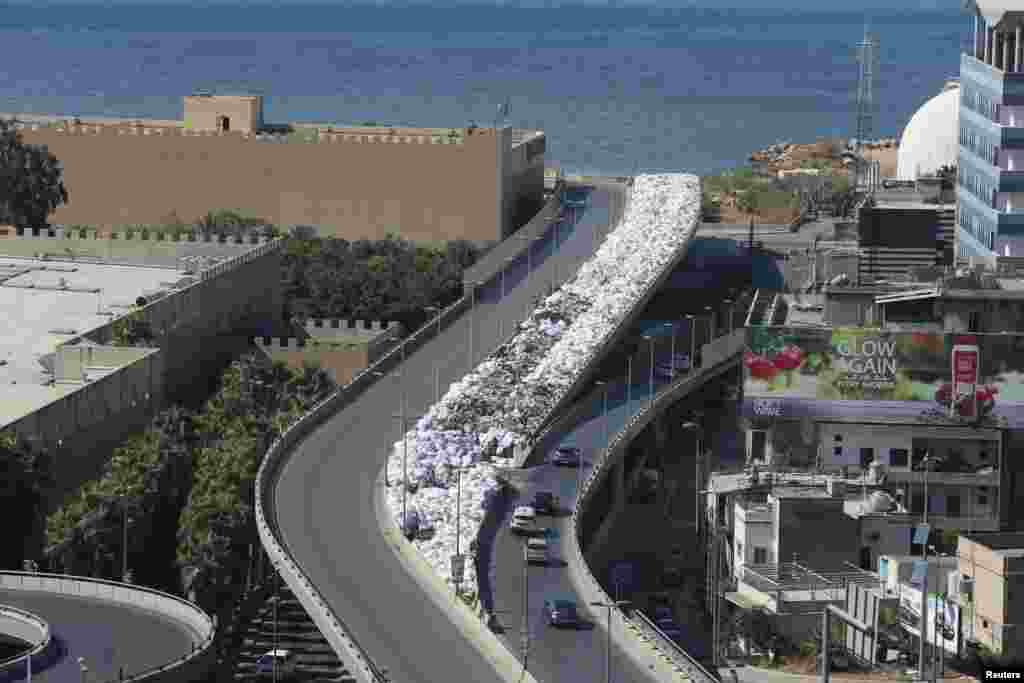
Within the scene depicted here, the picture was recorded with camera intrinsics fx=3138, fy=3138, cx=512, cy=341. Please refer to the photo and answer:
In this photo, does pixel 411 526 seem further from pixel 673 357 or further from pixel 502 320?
pixel 502 320

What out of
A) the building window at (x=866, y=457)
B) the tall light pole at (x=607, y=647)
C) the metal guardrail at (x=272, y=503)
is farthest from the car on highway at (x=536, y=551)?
the building window at (x=866, y=457)

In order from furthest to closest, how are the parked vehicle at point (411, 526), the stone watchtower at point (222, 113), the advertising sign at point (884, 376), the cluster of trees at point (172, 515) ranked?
the stone watchtower at point (222, 113), the advertising sign at point (884, 376), the cluster of trees at point (172, 515), the parked vehicle at point (411, 526)

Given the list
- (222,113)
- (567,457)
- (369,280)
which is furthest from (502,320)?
(222,113)

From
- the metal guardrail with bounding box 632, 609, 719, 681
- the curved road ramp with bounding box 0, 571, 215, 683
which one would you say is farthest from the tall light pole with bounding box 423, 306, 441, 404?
the metal guardrail with bounding box 632, 609, 719, 681

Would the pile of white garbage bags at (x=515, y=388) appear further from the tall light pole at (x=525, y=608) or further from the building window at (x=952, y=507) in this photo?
the building window at (x=952, y=507)

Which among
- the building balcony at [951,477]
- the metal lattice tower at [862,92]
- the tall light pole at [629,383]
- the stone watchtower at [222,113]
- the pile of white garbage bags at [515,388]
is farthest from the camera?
the stone watchtower at [222,113]

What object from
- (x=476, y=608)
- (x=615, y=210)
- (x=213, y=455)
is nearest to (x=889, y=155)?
(x=615, y=210)

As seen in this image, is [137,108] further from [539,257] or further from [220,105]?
[539,257]
